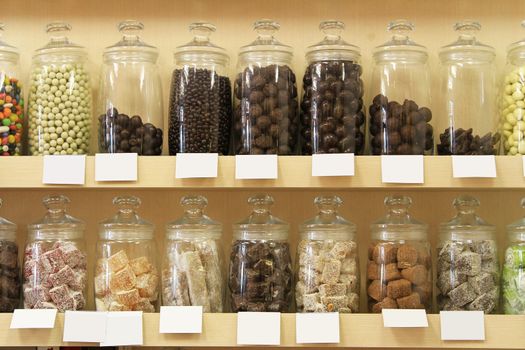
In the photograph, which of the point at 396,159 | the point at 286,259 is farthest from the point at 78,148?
the point at 396,159

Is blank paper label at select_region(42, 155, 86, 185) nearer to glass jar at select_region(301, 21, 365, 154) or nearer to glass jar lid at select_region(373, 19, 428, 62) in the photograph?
glass jar at select_region(301, 21, 365, 154)

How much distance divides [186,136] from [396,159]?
423 millimetres

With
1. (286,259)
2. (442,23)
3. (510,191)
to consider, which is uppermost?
(442,23)

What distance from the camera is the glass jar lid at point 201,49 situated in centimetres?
177

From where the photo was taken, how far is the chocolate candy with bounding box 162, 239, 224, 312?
1660 millimetres

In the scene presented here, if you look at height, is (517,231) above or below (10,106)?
below

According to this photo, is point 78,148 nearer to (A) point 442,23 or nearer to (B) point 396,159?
(B) point 396,159

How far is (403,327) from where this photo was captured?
161 centimetres

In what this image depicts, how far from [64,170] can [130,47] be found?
12.2 inches

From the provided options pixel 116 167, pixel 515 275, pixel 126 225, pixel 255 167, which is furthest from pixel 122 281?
pixel 515 275

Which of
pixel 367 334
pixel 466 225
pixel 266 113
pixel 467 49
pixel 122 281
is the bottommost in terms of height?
pixel 367 334

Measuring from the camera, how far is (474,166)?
162 cm

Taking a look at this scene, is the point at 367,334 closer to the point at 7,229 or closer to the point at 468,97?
the point at 468,97

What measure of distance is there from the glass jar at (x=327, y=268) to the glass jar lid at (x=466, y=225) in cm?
19
